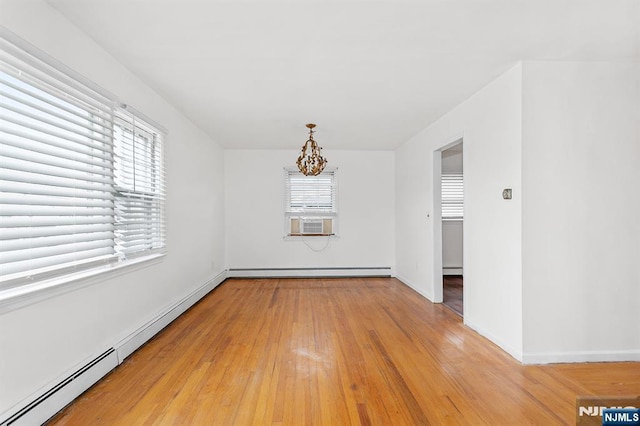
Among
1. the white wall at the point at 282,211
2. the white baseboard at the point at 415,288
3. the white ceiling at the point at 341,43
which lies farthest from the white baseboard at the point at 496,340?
the white wall at the point at 282,211

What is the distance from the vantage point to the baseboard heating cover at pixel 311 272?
657 centimetres

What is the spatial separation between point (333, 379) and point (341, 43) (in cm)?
257

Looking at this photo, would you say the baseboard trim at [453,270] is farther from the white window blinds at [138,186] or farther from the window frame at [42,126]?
the window frame at [42,126]

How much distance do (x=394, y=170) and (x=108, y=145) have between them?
522 cm

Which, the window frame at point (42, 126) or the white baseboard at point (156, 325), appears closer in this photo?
the window frame at point (42, 126)

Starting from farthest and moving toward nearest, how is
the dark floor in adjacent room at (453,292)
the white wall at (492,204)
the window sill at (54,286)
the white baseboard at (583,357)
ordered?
1. the dark floor in adjacent room at (453,292)
2. the white wall at (492,204)
3. the white baseboard at (583,357)
4. the window sill at (54,286)

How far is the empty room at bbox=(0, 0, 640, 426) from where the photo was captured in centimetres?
199

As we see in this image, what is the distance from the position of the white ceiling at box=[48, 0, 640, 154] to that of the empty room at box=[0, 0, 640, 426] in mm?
19

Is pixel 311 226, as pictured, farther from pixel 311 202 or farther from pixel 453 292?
pixel 453 292

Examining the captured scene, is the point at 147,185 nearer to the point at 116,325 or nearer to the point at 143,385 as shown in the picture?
the point at 116,325

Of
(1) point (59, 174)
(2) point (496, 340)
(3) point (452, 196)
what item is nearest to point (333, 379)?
(2) point (496, 340)

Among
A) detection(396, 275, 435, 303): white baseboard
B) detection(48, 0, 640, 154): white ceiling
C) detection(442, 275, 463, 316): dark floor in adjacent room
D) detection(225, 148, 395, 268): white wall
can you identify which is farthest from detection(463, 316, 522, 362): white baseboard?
detection(225, 148, 395, 268): white wall

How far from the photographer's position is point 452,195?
6.60m

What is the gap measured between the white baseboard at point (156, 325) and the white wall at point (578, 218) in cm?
345
